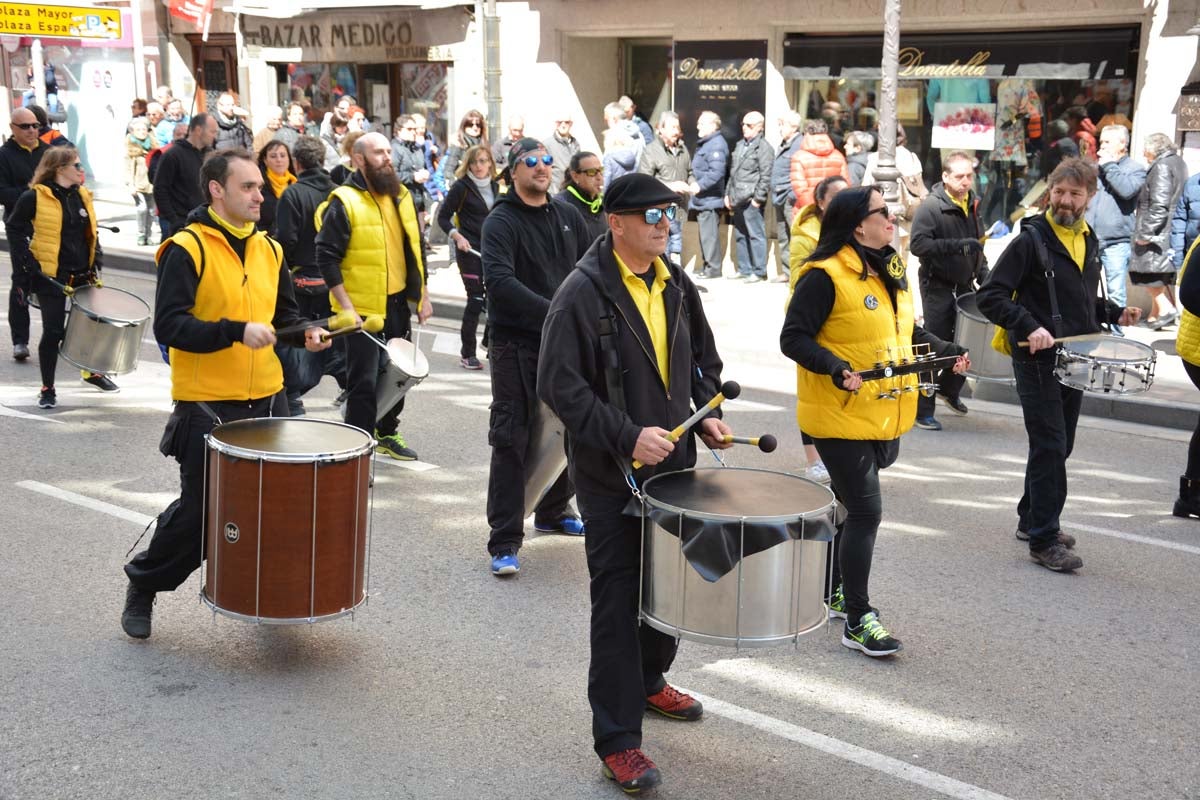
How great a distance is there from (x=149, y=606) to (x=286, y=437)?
107cm

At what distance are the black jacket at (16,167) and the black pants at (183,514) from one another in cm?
677

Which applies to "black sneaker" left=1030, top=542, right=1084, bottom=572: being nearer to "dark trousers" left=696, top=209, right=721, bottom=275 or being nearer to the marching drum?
the marching drum

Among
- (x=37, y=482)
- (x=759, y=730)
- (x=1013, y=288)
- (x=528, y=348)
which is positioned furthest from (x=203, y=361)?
(x=1013, y=288)

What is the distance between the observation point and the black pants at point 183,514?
5.28 m

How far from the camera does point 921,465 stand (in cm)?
866

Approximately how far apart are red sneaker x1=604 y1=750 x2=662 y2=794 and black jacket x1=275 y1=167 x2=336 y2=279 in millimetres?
5215

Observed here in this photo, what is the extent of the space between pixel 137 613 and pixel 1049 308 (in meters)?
4.17

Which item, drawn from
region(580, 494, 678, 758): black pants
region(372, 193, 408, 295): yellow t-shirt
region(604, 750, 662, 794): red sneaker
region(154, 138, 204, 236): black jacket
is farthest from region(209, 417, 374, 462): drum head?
region(154, 138, 204, 236): black jacket

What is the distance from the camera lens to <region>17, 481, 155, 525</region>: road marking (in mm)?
7191

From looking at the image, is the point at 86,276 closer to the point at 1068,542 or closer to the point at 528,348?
the point at 528,348

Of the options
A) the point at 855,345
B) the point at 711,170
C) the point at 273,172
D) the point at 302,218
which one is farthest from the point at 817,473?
the point at 711,170

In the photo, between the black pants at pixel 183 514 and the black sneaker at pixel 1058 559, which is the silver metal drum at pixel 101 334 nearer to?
the black pants at pixel 183 514

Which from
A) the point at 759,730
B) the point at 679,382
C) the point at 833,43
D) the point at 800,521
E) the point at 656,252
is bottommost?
the point at 759,730

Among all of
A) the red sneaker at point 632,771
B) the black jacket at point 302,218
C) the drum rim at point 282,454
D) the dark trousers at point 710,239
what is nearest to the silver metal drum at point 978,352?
the black jacket at point 302,218
